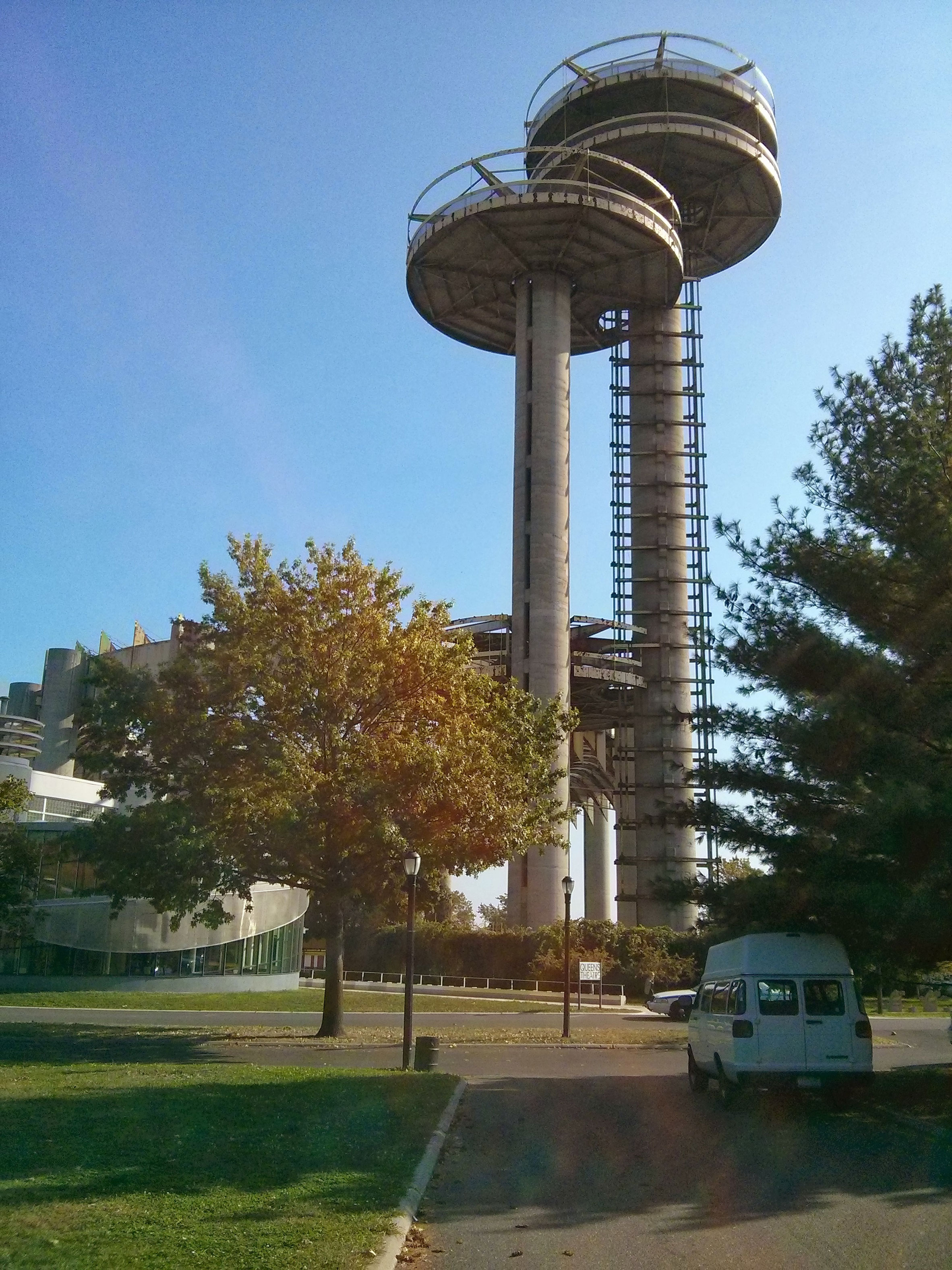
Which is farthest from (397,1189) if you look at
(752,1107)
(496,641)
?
(496,641)

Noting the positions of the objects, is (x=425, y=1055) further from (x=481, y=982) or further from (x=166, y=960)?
(x=481, y=982)

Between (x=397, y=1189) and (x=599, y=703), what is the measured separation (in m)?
63.9

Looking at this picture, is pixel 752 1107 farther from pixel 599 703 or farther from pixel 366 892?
pixel 599 703

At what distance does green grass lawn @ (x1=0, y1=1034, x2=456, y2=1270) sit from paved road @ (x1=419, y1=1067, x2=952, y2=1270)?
30.3 inches

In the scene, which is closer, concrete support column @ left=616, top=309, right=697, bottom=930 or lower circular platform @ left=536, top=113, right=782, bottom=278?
lower circular platform @ left=536, top=113, right=782, bottom=278

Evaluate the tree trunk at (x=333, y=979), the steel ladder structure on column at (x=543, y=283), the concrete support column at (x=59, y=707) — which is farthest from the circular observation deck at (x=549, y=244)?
the tree trunk at (x=333, y=979)

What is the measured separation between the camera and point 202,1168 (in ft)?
32.8

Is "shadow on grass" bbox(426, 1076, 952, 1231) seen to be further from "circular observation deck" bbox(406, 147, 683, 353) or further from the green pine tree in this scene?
"circular observation deck" bbox(406, 147, 683, 353)

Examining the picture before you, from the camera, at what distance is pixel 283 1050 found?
78.6 ft

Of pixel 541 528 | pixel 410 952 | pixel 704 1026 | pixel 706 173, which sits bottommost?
pixel 704 1026

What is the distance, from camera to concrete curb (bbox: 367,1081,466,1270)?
25.2 ft

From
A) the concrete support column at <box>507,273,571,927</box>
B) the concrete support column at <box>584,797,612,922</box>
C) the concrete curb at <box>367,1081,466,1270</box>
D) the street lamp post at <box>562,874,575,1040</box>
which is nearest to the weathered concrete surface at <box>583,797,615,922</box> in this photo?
the concrete support column at <box>584,797,612,922</box>

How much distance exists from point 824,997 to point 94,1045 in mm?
15349

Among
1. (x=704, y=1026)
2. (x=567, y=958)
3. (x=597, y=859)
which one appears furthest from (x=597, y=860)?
(x=704, y=1026)
